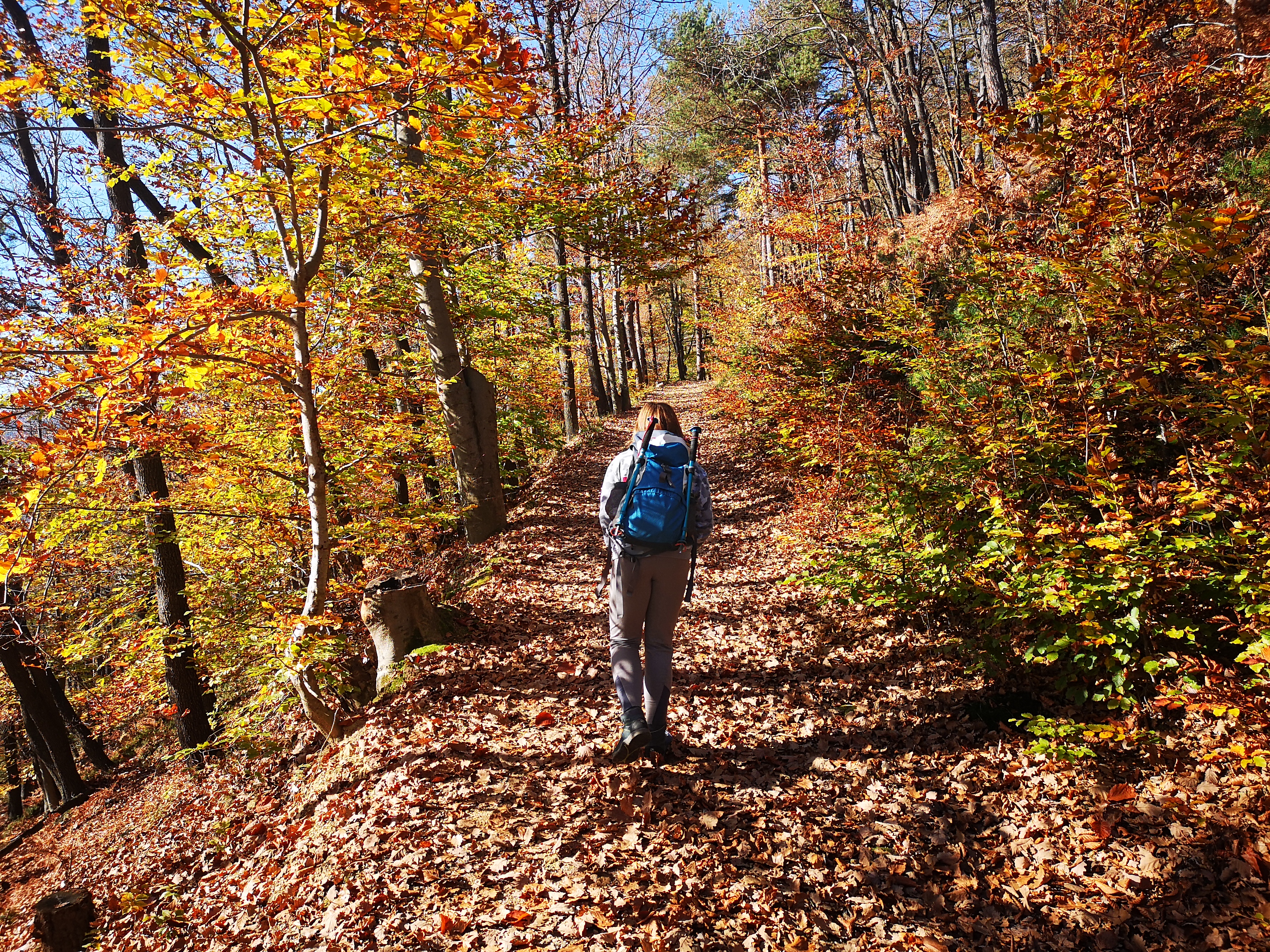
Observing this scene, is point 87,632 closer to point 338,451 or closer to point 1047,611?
point 338,451

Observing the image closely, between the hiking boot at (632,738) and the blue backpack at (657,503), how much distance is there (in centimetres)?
119

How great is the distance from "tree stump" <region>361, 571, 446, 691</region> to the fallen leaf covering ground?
31 centimetres

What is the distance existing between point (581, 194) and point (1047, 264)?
5980 mm

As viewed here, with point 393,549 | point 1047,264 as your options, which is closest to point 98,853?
point 393,549

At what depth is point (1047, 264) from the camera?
5105 millimetres

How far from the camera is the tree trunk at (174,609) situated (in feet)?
27.1

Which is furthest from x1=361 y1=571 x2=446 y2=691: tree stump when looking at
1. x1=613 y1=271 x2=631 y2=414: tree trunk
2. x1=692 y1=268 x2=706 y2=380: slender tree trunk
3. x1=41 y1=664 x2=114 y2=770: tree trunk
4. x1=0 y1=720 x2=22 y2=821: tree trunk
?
x1=692 y1=268 x2=706 y2=380: slender tree trunk

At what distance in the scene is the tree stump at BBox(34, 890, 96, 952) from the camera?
438cm

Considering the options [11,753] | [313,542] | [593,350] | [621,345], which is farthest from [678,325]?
[313,542]

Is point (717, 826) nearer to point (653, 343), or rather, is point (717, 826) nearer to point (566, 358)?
point (566, 358)

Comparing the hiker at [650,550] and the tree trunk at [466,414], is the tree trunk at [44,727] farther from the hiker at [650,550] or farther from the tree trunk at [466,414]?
the hiker at [650,550]

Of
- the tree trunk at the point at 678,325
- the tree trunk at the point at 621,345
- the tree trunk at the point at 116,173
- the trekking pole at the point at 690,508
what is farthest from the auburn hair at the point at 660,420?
the tree trunk at the point at 678,325

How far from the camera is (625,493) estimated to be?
394 cm

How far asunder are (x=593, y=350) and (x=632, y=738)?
16548 millimetres
